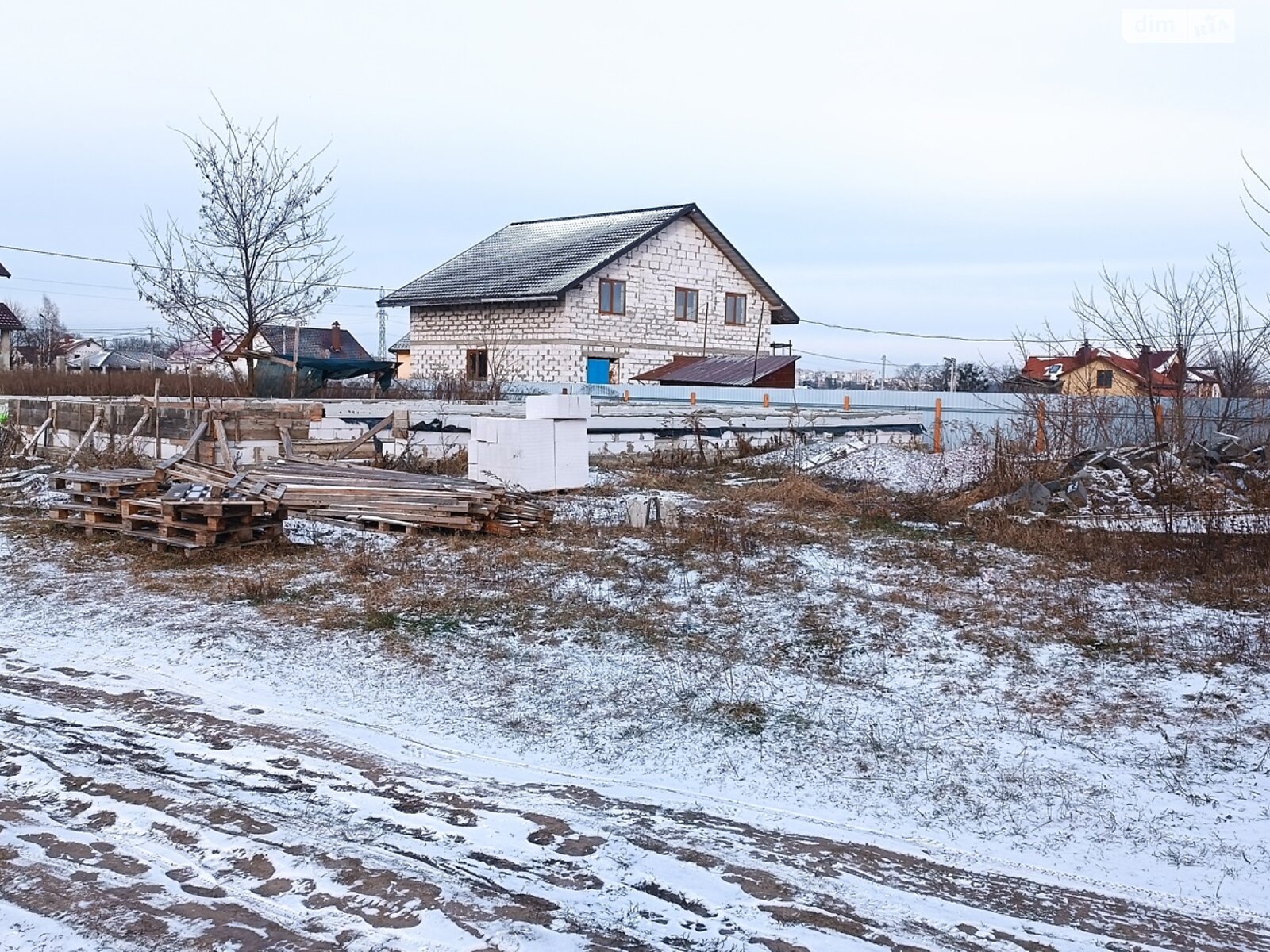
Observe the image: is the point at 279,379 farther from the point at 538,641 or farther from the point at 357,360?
the point at 538,641

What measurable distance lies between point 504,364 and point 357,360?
28.8ft

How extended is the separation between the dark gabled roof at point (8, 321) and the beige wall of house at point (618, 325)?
12.1m

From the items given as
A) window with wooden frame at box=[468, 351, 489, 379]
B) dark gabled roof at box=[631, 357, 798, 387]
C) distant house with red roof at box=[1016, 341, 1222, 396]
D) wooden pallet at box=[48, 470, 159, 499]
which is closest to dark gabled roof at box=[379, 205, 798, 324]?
window with wooden frame at box=[468, 351, 489, 379]

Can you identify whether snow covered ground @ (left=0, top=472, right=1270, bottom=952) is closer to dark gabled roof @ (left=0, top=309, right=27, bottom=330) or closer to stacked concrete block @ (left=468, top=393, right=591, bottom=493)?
stacked concrete block @ (left=468, top=393, right=591, bottom=493)

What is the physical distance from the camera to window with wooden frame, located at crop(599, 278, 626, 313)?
102 ft

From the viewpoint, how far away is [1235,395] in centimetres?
1694

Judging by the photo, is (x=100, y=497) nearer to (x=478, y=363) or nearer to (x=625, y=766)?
(x=625, y=766)

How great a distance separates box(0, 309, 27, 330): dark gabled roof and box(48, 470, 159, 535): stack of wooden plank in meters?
25.0

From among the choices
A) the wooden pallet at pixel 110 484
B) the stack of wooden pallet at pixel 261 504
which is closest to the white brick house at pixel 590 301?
the stack of wooden pallet at pixel 261 504

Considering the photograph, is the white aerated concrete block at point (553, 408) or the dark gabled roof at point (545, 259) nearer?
the white aerated concrete block at point (553, 408)

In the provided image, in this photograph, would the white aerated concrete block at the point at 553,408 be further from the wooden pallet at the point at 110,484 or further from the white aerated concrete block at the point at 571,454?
the wooden pallet at the point at 110,484

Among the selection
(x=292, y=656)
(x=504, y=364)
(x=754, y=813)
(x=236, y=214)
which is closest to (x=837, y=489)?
(x=292, y=656)

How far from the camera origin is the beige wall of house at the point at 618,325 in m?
30.8

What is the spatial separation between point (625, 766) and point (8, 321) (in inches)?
1339
